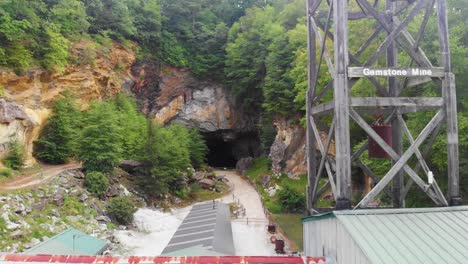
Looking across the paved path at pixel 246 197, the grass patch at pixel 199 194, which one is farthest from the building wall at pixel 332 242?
the grass patch at pixel 199 194

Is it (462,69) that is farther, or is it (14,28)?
(14,28)

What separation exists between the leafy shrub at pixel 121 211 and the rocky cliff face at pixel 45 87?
26.2 feet

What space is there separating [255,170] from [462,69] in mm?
29794

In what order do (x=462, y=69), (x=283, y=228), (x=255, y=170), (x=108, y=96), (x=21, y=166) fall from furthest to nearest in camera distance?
(x=255, y=170) < (x=108, y=96) < (x=21, y=166) < (x=283, y=228) < (x=462, y=69)

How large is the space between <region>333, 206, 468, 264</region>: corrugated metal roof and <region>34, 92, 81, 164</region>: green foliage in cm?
2530

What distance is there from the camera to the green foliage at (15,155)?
23219 mm

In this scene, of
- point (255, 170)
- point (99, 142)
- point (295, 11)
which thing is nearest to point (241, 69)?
point (295, 11)

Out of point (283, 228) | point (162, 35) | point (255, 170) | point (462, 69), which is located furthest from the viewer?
point (162, 35)

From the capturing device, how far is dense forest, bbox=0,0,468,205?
58.3ft

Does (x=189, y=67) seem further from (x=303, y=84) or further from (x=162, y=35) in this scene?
(x=303, y=84)

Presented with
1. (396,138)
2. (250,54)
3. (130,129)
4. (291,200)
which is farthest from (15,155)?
(250,54)

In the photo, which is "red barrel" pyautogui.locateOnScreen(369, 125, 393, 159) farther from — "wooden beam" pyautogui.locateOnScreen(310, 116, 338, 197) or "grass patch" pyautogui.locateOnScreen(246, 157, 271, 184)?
"grass patch" pyautogui.locateOnScreen(246, 157, 271, 184)

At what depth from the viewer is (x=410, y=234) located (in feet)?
16.4

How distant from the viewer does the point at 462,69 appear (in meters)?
14.5
